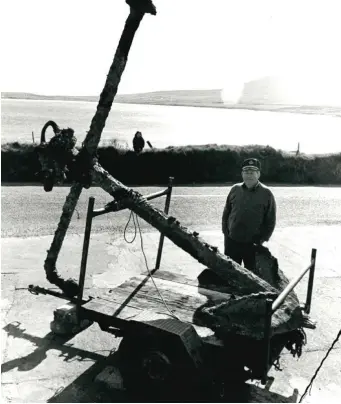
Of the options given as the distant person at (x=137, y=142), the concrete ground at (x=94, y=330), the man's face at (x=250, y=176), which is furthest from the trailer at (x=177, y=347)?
the distant person at (x=137, y=142)

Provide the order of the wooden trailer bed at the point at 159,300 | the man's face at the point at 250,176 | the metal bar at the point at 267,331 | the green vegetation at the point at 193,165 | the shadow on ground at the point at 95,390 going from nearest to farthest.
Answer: the metal bar at the point at 267,331 < the shadow on ground at the point at 95,390 < the wooden trailer bed at the point at 159,300 < the man's face at the point at 250,176 < the green vegetation at the point at 193,165

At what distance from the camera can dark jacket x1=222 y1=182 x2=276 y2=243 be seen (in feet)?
21.1

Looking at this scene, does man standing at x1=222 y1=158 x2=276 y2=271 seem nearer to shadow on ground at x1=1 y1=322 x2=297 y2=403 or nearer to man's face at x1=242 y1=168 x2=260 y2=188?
man's face at x1=242 y1=168 x2=260 y2=188

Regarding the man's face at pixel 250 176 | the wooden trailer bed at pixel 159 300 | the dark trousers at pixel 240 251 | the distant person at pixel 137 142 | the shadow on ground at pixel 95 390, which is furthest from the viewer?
the distant person at pixel 137 142

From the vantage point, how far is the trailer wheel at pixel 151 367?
458cm

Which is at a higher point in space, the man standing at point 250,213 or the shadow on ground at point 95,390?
the man standing at point 250,213

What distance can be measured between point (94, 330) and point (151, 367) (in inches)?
73.4

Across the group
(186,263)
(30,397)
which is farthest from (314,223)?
(30,397)

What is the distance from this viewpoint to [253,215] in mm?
6441

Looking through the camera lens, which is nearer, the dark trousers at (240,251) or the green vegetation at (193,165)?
the dark trousers at (240,251)

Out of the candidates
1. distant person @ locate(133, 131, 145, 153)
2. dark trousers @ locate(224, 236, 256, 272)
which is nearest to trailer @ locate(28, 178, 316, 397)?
dark trousers @ locate(224, 236, 256, 272)

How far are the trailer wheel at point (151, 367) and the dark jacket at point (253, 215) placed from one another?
2.34 metres

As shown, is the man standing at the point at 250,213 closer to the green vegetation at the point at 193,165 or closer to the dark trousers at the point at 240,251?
the dark trousers at the point at 240,251

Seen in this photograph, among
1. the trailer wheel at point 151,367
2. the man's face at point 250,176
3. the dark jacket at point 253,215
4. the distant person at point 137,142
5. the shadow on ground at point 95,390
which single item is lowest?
the shadow on ground at point 95,390
